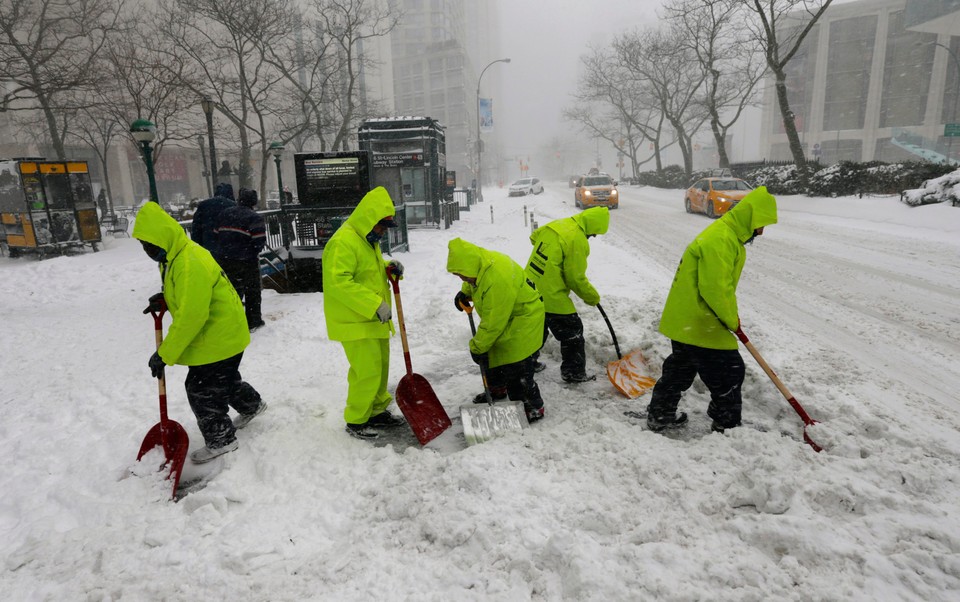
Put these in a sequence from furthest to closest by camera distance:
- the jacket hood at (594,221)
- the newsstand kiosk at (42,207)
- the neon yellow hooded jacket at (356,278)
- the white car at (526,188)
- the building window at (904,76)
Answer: the building window at (904,76) < the white car at (526,188) < the newsstand kiosk at (42,207) < the jacket hood at (594,221) < the neon yellow hooded jacket at (356,278)

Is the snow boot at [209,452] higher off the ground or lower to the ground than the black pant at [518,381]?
lower

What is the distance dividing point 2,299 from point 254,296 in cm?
593

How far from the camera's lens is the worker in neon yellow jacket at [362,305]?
3680mm

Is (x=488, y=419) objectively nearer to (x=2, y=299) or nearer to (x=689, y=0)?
(x=2, y=299)

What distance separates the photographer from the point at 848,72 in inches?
2267

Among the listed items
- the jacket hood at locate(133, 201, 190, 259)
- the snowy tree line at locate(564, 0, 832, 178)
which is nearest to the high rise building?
the snowy tree line at locate(564, 0, 832, 178)

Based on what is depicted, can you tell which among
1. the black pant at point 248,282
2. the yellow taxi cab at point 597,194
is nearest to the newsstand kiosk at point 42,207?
the black pant at point 248,282

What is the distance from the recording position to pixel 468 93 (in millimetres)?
93750

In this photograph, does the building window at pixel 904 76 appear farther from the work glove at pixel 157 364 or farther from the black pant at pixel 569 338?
the work glove at pixel 157 364

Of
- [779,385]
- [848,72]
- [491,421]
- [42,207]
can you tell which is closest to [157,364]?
[491,421]

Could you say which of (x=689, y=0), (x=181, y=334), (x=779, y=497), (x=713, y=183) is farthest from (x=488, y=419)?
(x=689, y=0)

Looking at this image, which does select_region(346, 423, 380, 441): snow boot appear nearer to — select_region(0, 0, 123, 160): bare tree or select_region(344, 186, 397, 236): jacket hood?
select_region(344, 186, 397, 236): jacket hood

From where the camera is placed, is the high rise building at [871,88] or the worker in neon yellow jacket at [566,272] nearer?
the worker in neon yellow jacket at [566,272]

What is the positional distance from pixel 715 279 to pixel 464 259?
1.72m
